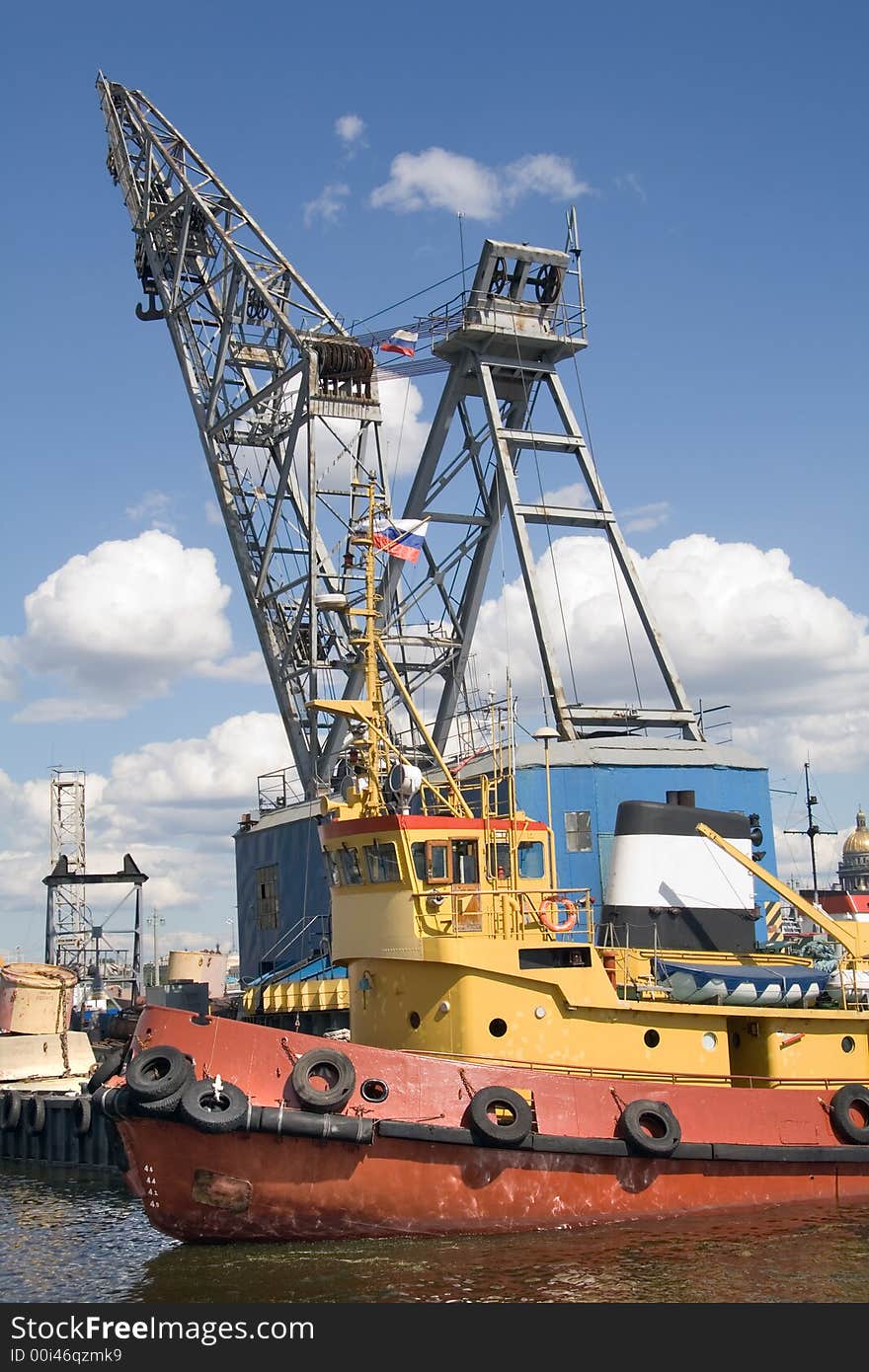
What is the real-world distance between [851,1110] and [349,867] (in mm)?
7139

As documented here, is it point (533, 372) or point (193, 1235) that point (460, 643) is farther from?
point (193, 1235)

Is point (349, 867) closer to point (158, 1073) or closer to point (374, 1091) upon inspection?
point (374, 1091)

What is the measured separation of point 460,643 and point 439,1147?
22.5 meters

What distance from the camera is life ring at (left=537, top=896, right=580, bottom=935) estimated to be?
16.5m

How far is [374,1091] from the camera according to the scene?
14906mm

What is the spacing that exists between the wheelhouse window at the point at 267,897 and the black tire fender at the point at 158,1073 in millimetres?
19368

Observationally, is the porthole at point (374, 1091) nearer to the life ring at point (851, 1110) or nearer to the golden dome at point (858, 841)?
the life ring at point (851, 1110)

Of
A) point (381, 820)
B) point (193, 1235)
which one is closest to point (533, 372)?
point (381, 820)

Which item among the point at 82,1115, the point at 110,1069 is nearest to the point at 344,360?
the point at 82,1115

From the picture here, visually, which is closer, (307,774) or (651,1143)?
(651,1143)

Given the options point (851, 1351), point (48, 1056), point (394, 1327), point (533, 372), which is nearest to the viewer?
point (851, 1351)

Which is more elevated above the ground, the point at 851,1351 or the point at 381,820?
the point at 381,820

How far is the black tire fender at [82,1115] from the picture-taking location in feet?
80.8

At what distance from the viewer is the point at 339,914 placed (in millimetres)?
17625
